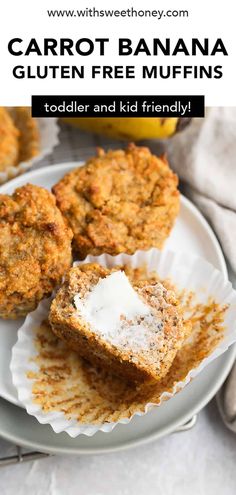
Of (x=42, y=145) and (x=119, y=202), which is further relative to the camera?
(x=42, y=145)

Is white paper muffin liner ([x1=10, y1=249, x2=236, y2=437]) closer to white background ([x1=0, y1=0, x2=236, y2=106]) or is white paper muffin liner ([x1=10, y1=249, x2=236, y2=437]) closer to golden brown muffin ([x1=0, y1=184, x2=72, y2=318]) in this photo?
golden brown muffin ([x1=0, y1=184, x2=72, y2=318])

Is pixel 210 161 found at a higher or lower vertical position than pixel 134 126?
lower

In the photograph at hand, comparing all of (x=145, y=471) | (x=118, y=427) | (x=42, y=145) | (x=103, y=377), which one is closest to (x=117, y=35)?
(x=42, y=145)

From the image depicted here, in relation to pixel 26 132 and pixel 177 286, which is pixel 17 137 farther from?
pixel 177 286

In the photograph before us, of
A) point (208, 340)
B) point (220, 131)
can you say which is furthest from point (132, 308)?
point (220, 131)

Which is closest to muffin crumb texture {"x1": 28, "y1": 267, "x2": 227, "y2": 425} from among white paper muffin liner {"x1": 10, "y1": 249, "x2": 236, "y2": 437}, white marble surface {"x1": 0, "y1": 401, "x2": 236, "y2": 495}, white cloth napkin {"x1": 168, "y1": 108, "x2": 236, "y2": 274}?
white paper muffin liner {"x1": 10, "y1": 249, "x2": 236, "y2": 437}

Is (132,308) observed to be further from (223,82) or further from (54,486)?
(223,82)
